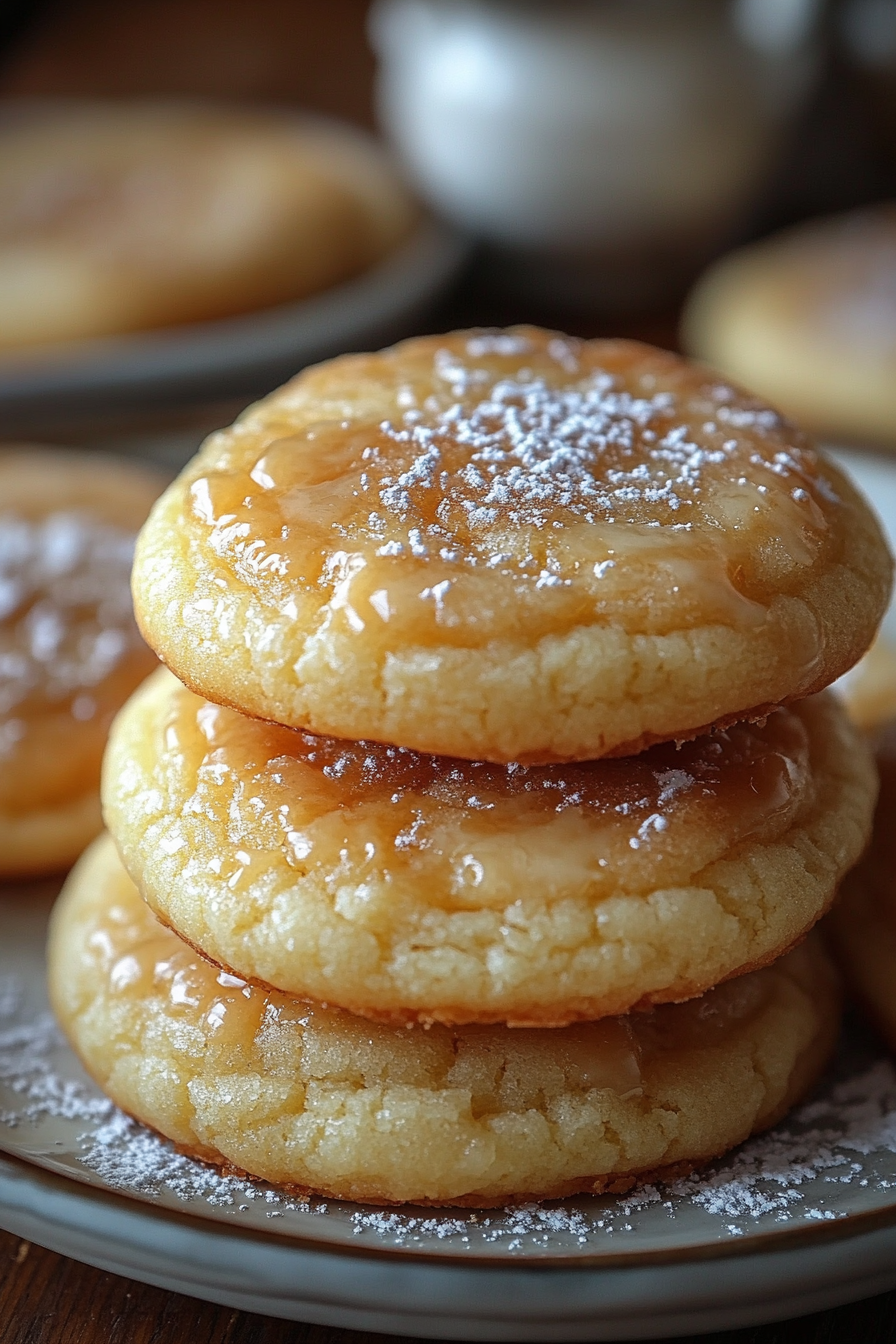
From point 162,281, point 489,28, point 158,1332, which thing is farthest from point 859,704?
point 489,28

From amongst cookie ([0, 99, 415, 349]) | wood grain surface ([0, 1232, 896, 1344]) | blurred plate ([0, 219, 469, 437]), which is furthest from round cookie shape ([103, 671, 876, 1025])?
cookie ([0, 99, 415, 349])

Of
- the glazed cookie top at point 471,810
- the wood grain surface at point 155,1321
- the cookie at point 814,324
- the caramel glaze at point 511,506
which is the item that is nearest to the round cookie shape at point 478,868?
the glazed cookie top at point 471,810

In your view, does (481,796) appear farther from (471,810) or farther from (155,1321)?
(155,1321)

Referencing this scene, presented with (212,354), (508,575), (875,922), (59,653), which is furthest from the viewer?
(212,354)

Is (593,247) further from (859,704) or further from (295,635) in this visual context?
(295,635)

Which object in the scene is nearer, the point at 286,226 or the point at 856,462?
the point at 856,462

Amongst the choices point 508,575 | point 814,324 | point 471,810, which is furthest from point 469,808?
point 814,324
